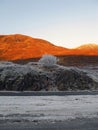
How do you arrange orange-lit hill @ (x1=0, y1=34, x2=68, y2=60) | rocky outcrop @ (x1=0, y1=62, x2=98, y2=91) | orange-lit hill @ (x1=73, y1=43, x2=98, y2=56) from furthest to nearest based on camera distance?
orange-lit hill @ (x1=0, y1=34, x2=68, y2=60), orange-lit hill @ (x1=73, y1=43, x2=98, y2=56), rocky outcrop @ (x1=0, y1=62, x2=98, y2=91)

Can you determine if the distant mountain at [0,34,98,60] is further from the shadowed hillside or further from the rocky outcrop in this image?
the rocky outcrop

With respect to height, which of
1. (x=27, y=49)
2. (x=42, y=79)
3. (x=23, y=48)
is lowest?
(x=42, y=79)

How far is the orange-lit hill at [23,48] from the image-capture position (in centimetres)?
14362

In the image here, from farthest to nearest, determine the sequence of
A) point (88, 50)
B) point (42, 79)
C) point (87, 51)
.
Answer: point (88, 50) < point (87, 51) < point (42, 79)

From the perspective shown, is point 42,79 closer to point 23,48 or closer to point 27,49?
point 27,49

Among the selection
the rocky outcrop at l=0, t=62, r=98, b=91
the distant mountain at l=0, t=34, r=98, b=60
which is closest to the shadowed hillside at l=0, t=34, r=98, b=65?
the distant mountain at l=0, t=34, r=98, b=60

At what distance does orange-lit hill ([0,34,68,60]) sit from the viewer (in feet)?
471

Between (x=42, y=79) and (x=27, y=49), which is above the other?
(x=27, y=49)

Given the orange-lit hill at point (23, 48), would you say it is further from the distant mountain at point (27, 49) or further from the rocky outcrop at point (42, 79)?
the rocky outcrop at point (42, 79)

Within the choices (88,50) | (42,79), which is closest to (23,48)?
(88,50)

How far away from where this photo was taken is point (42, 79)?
43906 mm

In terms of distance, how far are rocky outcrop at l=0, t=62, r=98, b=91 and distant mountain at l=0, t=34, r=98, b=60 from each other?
92668mm

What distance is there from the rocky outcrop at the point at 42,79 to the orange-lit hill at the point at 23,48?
9262cm

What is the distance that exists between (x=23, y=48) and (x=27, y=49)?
2775mm
